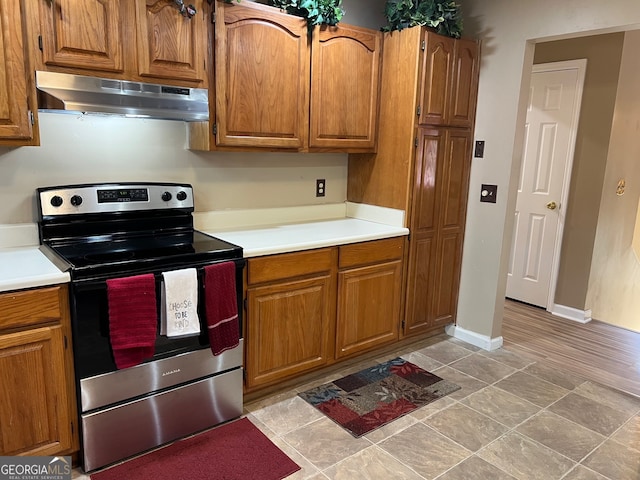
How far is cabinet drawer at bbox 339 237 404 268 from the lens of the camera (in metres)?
2.83

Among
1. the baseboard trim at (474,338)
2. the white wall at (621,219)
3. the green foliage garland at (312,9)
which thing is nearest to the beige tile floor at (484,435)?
the baseboard trim at (474,338)

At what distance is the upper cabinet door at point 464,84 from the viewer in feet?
10.5

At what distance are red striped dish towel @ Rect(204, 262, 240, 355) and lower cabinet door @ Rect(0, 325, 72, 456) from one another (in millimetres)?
619

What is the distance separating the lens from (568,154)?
414 centimetres

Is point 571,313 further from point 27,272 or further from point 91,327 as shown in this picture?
point 27,272

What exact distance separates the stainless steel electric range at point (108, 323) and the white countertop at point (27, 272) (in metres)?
0.05

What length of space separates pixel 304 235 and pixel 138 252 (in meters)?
0.99

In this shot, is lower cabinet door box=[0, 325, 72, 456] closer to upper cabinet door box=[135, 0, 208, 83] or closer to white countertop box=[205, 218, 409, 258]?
white countertop box=[205, 218, 409, 258]

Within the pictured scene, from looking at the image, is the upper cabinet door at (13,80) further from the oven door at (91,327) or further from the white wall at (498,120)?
the white wall at (498,120)

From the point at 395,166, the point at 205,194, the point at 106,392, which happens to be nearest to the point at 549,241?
the point at 395,166

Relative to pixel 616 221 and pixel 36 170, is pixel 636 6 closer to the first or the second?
pixel 616 221

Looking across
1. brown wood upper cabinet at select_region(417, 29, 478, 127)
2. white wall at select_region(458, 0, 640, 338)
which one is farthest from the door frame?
brown wood upper cabinet at select_region(417, 29, 478, 127)

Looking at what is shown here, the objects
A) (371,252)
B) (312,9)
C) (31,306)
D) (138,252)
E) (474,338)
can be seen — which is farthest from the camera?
(474,338)

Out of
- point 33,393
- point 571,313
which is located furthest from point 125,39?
point 571,313
